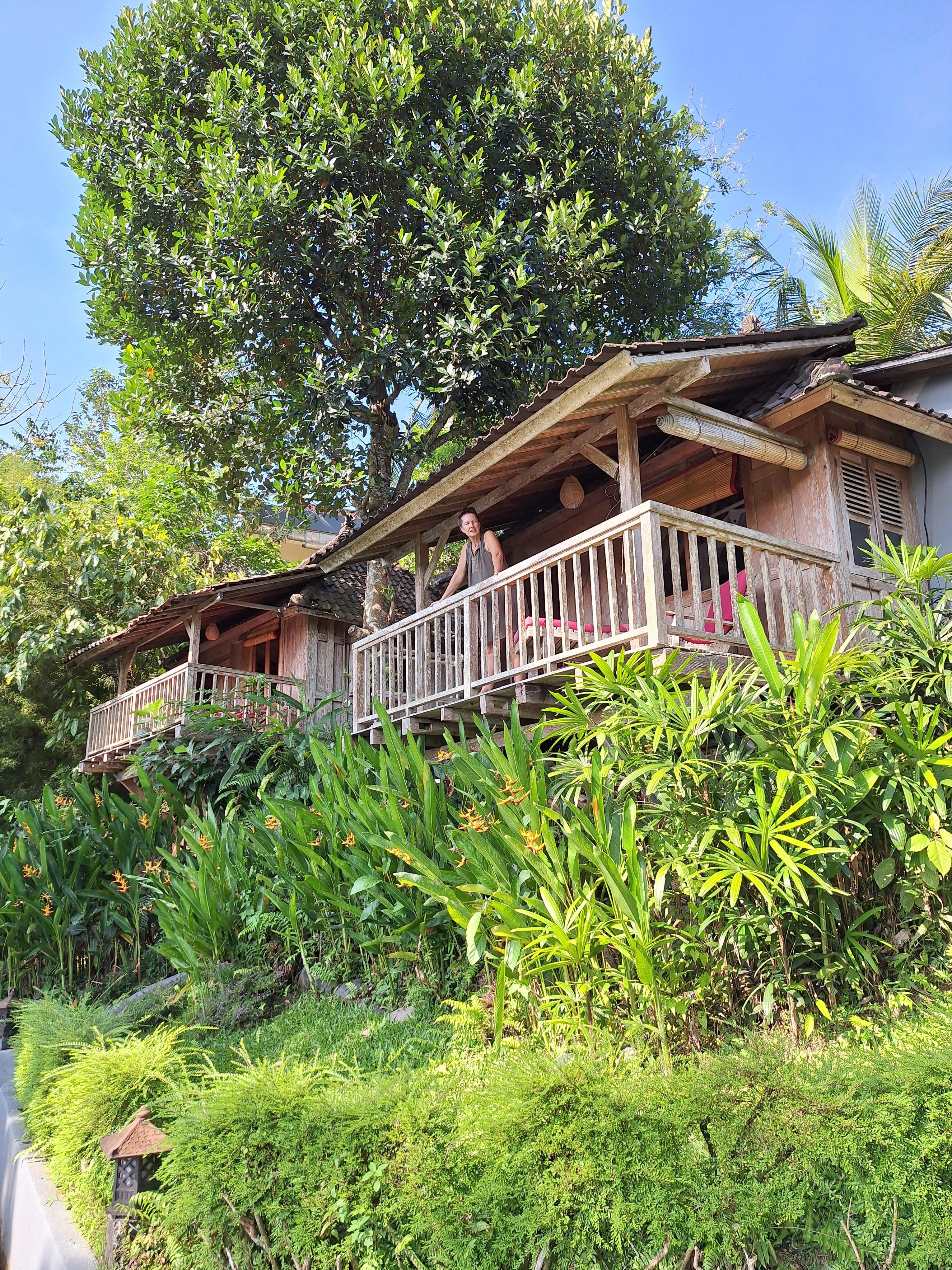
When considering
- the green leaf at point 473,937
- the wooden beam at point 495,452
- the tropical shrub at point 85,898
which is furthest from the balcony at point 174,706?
the green leaf at point 473,937

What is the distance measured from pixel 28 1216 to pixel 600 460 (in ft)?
20.6

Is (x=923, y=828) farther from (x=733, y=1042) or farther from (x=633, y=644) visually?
(x=633, y=644)

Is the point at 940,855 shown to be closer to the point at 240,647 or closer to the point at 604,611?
the point at 604,611

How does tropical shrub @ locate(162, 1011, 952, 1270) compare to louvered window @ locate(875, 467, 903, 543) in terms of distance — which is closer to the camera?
tropical shrub @ locate(162, 1011, 952, 1270)

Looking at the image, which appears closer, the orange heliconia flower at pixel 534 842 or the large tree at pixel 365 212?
the orange heliconia flower at pixel 534 842

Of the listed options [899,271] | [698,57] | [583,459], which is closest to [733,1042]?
[583,459]

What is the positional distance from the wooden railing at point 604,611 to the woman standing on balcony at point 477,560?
0.67 ft

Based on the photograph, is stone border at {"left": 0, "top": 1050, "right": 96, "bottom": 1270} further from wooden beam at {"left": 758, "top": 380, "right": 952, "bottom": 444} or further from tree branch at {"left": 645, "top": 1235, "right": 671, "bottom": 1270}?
wooden beam at {"left": 758, "top": 380, "right": 952, "bottom": 444}

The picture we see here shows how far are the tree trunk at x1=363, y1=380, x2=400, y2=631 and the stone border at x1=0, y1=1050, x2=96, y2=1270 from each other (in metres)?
8.06

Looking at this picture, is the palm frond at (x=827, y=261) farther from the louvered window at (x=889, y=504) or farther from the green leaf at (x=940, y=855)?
the green leaf at (x=940, y=855)

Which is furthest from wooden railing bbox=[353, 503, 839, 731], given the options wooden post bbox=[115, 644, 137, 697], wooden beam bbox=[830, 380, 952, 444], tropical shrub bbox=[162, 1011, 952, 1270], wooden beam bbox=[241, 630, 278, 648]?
wooden post bbox=[115, 644, 137, 697]

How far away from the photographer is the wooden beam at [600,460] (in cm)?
766

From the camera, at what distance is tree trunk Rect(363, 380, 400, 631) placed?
14086mm

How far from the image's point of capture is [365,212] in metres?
13.0
